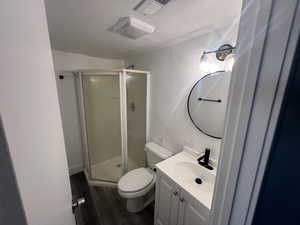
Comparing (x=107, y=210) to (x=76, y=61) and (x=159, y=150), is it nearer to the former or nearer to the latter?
(x=159, y=150)

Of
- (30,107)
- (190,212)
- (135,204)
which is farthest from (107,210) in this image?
(30,107)

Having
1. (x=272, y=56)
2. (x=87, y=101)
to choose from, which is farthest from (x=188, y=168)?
(x=87, y=101)

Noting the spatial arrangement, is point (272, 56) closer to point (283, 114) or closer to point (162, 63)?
point (283, 114)

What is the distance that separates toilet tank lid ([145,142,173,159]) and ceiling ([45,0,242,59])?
1.47 m

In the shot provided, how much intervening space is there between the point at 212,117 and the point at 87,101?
1.95 m

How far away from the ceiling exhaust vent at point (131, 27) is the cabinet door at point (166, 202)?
1.46m

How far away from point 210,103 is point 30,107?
1438mm

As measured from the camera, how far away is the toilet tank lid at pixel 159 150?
5.60 feet

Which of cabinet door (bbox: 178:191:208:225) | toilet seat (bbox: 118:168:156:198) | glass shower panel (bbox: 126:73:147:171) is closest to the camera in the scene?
cabinet door (bbox: 178:191:208:225)

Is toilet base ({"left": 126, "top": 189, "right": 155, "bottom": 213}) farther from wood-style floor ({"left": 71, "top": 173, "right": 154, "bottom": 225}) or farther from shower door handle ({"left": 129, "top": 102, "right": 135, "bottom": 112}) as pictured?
shower door handle ({"left": 129, "top": 102, "right": 135, "bottom": 112})

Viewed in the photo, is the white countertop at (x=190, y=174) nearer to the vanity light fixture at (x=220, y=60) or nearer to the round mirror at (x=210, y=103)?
the round mirror at (x=210, y=103)

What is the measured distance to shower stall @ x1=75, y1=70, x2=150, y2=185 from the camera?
1975mm

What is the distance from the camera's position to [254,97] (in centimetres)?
37

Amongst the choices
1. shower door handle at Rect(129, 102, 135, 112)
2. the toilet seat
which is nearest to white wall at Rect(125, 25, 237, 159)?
shower door handle at Rect(129, 102, 135, 112)
